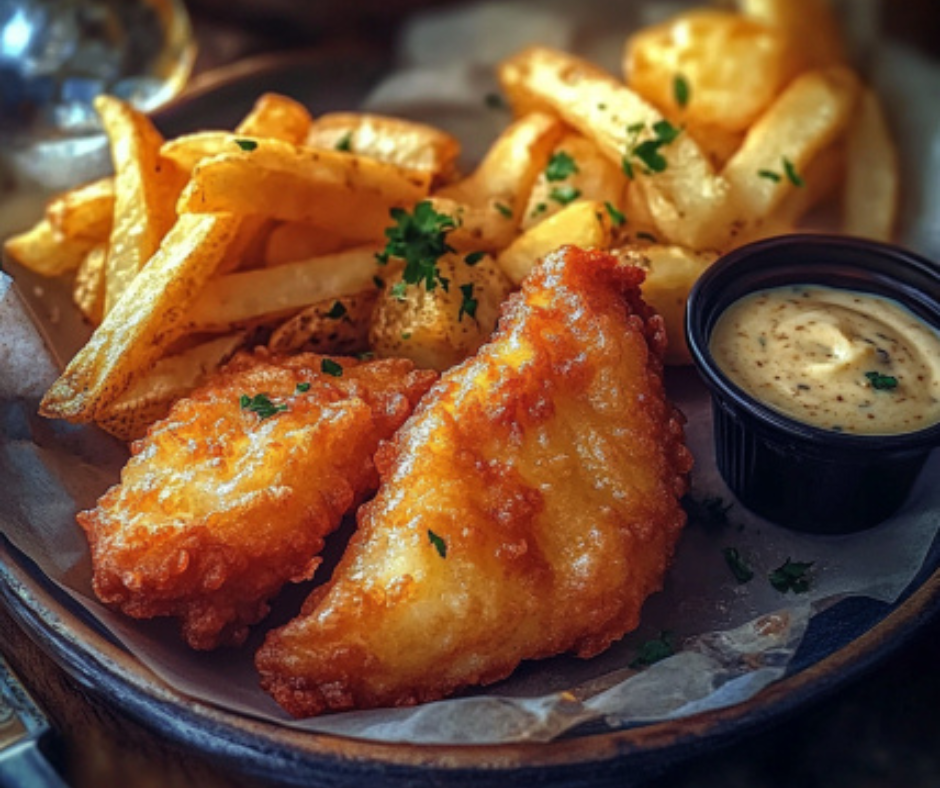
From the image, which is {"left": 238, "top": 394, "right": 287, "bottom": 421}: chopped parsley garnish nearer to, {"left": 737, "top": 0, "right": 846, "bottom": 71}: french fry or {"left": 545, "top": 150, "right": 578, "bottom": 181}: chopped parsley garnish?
{"left": 545, "top": 150, "right": 578, "bottom": 181}: chopped parsley garnish

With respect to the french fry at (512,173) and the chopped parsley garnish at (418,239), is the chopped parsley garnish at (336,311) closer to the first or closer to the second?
the chopped parsley garnish at (418,239)

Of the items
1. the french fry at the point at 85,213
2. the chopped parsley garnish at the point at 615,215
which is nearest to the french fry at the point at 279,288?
the french fry at the point at 85,213

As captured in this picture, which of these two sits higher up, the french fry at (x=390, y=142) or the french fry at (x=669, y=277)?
the french fry at (x=390, y=142)

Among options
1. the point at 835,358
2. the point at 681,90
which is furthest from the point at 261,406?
the point at 681,90

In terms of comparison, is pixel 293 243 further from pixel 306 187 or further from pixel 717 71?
pixel 717 71

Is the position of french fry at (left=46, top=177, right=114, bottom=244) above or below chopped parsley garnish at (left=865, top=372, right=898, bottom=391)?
above

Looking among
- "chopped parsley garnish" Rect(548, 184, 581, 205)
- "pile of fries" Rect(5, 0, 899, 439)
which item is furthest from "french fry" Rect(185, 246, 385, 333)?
"chopped parsley garnish" Rect(548, 184, 581, 205)

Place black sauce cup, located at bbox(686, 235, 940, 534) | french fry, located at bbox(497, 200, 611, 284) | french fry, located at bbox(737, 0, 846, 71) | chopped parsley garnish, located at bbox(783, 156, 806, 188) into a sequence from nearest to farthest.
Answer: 1. black sauce cup, located at bbox(686, 235, 940, 534)
2. french fry, located at bbox(497, 200, 611, 284)
3. chopped parsley garnish, located at bbox(783, 156, 806, 188)
4. french fry, located at bbox(737, 0, 846, 71)
